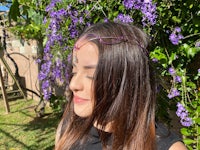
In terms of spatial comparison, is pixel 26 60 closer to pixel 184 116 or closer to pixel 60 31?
pixel 60 31

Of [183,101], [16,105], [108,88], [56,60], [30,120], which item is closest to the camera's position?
[108,88]

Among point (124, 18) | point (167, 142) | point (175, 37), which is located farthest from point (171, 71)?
point (167, 142)

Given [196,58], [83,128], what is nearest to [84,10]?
[196,58]

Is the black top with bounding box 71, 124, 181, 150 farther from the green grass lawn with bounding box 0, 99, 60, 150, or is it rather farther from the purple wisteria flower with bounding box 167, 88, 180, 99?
the green grass lawn with bounding box 0, 99, 60, 150

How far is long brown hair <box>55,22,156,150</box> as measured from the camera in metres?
1.06

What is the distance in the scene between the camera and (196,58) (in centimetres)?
195

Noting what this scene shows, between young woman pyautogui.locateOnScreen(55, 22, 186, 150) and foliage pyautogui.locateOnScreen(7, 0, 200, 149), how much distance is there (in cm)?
51

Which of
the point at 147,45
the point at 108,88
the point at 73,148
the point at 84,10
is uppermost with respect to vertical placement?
the point at 84,10

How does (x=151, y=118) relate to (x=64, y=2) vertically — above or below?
below

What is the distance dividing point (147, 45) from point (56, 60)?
1062mm

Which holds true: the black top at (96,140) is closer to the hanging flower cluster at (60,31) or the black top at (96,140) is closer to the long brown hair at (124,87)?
the long brown hair at (124,87)

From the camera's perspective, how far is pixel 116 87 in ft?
3.58

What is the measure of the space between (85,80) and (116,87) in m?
0.11

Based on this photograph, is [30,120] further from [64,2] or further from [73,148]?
[73,148]
